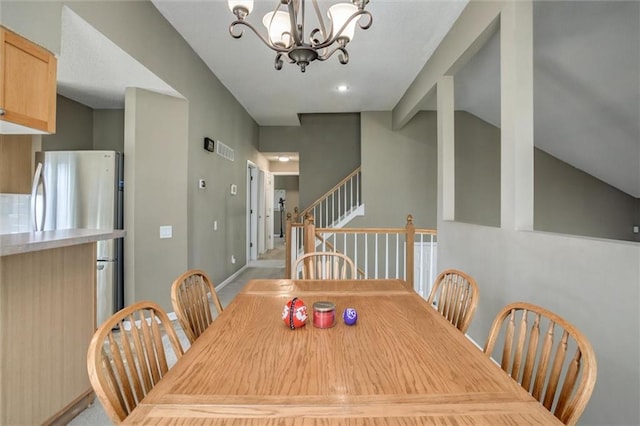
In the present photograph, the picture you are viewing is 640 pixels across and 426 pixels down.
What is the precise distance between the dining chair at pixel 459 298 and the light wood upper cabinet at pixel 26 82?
2424 millimetres

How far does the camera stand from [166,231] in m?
3.38

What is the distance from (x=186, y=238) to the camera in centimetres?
351

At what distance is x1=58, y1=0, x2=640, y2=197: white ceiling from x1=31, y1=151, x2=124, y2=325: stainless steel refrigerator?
2.69 feet

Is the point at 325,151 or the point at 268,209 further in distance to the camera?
the point at 268,209

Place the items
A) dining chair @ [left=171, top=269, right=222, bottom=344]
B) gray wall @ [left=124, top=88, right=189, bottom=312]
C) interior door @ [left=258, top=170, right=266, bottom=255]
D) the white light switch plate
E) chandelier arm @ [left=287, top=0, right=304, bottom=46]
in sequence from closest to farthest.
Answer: dining chair @ [left=171, top=269, right=222, bottom=344]
chandelier arm @ [left=287, top=0, right=304, bottom=46]
gray wall @ [left=124, top=88, right=189, bottom=312]
the white light switch plate
interior door @ [left=258, top=170, right=266, bottom=255]

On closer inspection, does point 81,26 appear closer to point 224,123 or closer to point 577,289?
point 224,123

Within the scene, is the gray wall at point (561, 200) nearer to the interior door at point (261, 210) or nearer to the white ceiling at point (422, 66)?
the white ceiling at point (422, 66)

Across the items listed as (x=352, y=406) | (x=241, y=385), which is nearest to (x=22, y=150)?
(x=241, y=385)

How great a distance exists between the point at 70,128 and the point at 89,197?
54.2 inches

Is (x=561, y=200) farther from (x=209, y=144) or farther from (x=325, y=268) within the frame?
(x=209, y=144)

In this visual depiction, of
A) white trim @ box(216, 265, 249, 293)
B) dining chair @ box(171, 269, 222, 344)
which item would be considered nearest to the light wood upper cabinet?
dining chair @ box(171, 269, 222, 344)

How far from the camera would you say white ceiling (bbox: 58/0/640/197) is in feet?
8.73

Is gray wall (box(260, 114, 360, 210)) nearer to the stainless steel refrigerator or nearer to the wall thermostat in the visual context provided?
the wall thermostat

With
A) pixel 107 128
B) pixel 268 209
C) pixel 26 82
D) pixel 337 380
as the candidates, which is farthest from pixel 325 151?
pixel 337 380
